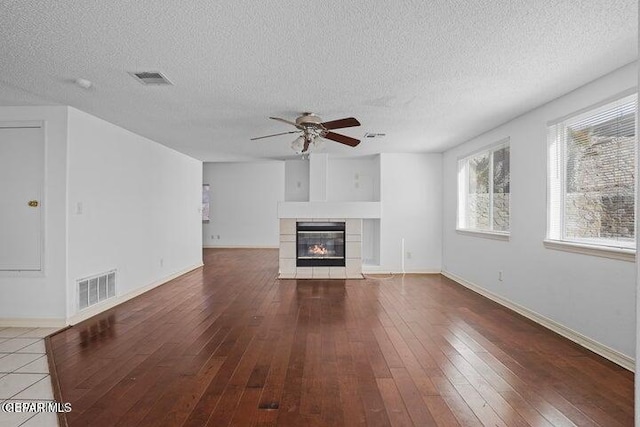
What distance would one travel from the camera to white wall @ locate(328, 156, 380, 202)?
286 inches

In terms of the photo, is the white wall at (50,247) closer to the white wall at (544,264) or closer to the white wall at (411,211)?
the white wall at (411,211)

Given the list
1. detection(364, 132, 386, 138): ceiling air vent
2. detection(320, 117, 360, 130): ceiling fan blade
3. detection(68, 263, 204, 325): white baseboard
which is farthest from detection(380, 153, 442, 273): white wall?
detection(68, 263, 204, 325): white baseboard

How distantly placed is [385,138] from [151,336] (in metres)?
3.99

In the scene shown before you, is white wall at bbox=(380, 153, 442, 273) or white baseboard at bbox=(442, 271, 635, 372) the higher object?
white wall at bbox=(380, 153, 442, 273)

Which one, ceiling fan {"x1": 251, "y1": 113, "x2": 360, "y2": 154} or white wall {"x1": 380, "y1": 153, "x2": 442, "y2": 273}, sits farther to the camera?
white wall {"x1": 380, "y1": 153, "x2": 442, "y2": 273}

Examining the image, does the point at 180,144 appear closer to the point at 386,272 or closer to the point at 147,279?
the point at 147,279

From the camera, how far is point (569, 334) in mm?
3240

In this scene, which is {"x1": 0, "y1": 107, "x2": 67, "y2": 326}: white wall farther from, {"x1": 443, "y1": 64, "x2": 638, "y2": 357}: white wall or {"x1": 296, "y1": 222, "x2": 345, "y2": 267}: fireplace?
{"x1": 443, "y1": 64, "x2": 638, "y2": 357}: white wall

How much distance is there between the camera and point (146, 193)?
5.25 meters

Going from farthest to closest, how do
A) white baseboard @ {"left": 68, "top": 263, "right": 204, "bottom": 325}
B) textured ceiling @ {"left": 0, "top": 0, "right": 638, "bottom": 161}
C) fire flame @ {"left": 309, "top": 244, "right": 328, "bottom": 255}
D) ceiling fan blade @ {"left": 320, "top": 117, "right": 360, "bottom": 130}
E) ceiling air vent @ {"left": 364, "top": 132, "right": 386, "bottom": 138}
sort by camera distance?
1. fire flame @ {"left": 309, "top": 244, "right": 328, "bottom": 255}
2. ceiling air vent @ {"left": 364, "top": 132, "right": 386, "bottom": 138}
3. white baseboard @ {"left": 68, "top": 263, "right": 204, "bottom": 325}
4. ceiling fan blade @ {"left": 320, "top": 117, "right": 360, "bottom": 130}
5. textured ceiling @ {"left": 0, "top": 0, "right": 638, "bottom": 161}

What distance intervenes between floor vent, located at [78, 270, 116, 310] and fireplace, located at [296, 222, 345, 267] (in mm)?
3055

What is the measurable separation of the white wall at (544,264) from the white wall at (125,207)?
4.98 metres

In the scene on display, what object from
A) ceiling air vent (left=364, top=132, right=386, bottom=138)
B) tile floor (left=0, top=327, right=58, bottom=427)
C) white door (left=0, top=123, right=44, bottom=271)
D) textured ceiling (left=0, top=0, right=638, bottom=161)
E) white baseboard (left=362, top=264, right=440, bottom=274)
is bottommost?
tile floor (left=0, top=327, right=58, bottom=427)

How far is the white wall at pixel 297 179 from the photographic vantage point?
751 cm
